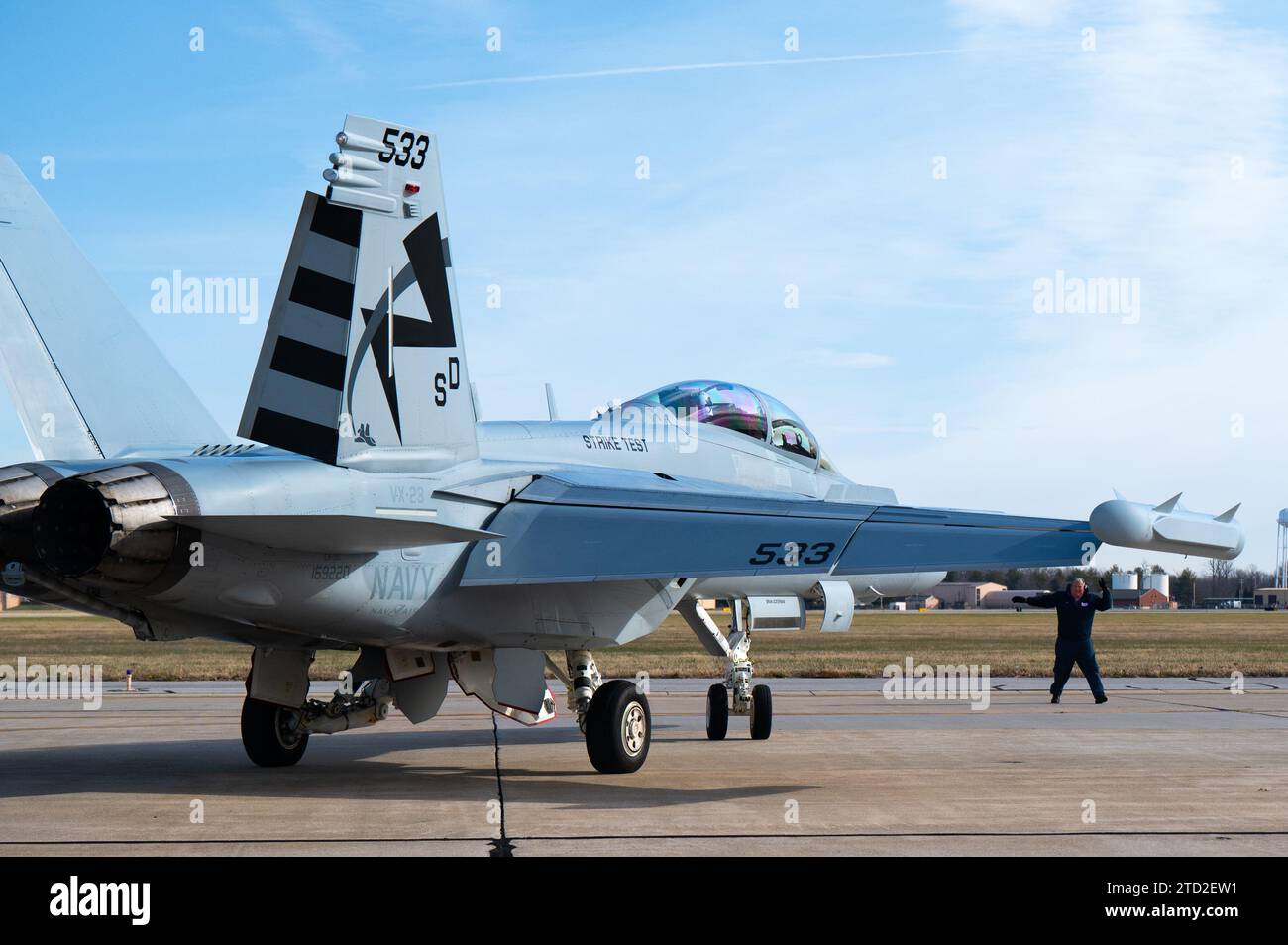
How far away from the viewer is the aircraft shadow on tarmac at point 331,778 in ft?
35.6

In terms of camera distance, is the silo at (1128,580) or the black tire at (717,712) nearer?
the black tire at (717,712)

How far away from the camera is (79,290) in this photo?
11062 millimetres

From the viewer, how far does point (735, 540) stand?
10797 millimetres

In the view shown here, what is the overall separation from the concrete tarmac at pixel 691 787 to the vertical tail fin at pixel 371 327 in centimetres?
274

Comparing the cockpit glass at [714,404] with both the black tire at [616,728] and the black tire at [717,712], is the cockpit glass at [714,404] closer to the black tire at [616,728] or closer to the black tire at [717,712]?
Answer: the black tire at [717,712]

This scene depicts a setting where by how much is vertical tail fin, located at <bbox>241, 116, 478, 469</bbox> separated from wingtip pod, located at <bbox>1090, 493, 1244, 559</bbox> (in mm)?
4864

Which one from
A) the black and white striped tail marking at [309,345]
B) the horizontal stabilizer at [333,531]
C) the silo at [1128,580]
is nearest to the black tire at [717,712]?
the horizontal stabilizer at [333,531]

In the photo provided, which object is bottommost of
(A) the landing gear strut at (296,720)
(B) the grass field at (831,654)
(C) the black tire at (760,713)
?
(B) the grass field at (831,654)

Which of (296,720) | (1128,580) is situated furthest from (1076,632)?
(1128,580)

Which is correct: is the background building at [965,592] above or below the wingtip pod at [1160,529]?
below
